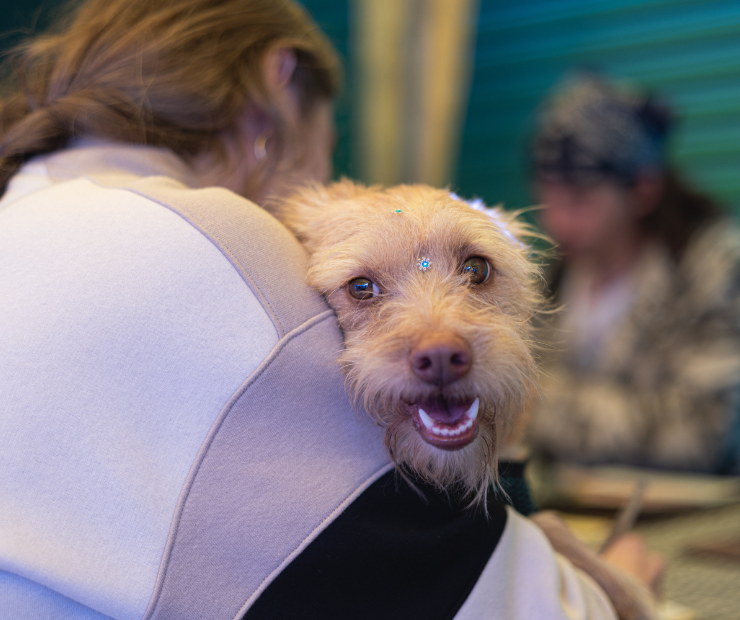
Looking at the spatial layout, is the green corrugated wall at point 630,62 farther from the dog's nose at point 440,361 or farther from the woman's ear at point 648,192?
the dog's nose at point 440,361

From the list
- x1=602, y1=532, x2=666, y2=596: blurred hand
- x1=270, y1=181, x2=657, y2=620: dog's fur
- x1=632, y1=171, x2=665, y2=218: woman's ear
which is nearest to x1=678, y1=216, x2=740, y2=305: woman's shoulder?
x1=632, y1=171, x2=665, y2=218: woman's ear

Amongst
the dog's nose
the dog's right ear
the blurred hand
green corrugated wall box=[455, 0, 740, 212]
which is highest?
green corrugated wall box=[455, 0, 740, 212]

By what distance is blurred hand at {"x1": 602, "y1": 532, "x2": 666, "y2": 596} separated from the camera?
110cm

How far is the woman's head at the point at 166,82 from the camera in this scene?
1.02 m

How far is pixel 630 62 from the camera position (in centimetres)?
282

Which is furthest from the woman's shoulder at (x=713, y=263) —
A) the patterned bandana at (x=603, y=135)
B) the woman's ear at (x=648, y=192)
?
the patterned bandana at (x=603, y=135)

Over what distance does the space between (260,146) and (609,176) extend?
154 cm

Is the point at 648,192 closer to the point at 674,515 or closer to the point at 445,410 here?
the point at 674,515

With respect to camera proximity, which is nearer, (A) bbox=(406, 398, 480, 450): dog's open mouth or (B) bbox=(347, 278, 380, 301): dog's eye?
(A) bbox=(406, 398, 480, 450): dog's open mouth

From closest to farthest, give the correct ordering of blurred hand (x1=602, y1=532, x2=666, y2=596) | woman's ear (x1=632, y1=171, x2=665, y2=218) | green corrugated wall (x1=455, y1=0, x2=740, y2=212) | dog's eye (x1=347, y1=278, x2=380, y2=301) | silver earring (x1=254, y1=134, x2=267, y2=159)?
1. dog's eye (x1=347, y1=278, x2=380, y2=301)
2. blurred hand (x1=602, y1=532, x2=666, y2=596)
3. silver earring (x1=254, y1=134, x2=267, y2=159)
4. woman's ear (x1=632, y1=171, x2=665, y2=218)
5. green corrugated wall (x1=455, y1=0, x2=740, y2=212)

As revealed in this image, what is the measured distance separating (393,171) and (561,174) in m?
1.37

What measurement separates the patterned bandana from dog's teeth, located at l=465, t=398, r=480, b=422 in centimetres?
167

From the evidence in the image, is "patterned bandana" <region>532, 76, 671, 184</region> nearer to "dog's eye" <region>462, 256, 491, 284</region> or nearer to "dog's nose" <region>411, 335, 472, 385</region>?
"dog's eye" <region>462, 256, 491, 284</region>

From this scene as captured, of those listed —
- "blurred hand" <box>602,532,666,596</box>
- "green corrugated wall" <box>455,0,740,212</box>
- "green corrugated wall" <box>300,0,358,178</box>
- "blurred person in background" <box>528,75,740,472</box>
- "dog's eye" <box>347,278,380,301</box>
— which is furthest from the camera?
"green corrugated wall" <box>300,0,358,178</box>
